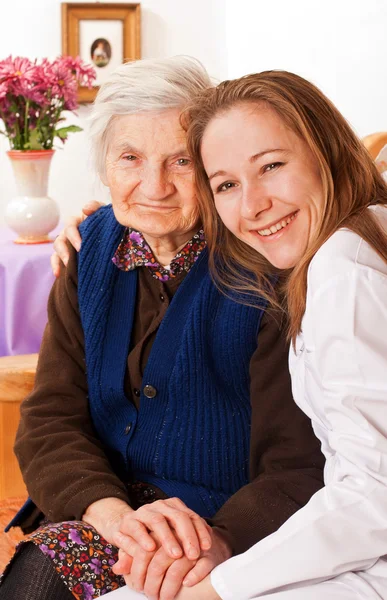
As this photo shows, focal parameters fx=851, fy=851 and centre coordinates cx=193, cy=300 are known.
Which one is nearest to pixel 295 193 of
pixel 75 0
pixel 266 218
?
pixel 266 218

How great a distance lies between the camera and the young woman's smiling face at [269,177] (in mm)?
1313

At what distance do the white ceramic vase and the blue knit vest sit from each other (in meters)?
1.13

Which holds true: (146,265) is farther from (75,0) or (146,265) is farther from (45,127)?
(75,0)

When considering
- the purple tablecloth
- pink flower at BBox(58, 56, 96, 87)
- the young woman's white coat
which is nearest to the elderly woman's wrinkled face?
the young woman's white coat

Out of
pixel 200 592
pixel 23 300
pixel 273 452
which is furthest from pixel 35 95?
pixel 200 592

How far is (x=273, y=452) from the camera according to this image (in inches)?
56.9

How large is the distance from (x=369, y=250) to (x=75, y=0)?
350 centimetres

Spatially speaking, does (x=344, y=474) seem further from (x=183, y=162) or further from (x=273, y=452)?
(x=183, y=162)

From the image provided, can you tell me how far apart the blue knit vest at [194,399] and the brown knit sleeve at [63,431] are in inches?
2.8

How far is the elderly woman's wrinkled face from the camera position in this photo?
154cm

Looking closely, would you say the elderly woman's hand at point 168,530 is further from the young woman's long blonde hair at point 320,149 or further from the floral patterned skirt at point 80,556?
the young woman's long blonde hair at point 320,149

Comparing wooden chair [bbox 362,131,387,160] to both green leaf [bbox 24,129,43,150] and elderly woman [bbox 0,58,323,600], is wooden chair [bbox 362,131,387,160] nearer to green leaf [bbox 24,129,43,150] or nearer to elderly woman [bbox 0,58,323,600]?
elderly woman [bbox 0,58,323,600]

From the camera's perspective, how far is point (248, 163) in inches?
52.6

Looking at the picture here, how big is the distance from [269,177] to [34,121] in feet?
4.76
